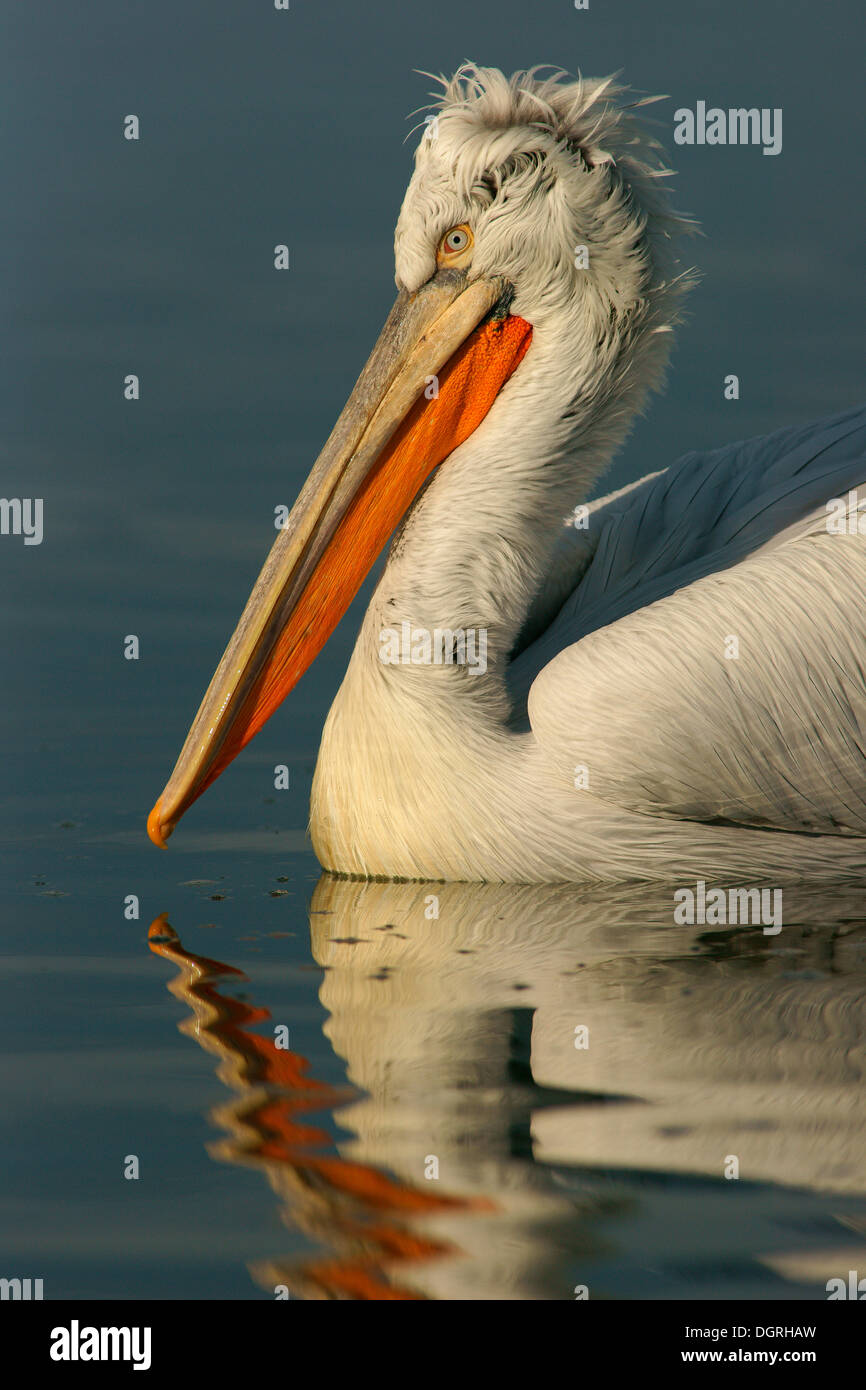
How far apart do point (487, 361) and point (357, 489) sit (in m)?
0.57

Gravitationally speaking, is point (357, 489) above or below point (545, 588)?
above

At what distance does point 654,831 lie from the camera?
14.5ft

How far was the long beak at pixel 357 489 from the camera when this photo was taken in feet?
15.9

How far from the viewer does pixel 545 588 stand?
5086 millimetres

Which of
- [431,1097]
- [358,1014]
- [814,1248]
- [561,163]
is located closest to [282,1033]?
[358,1014]

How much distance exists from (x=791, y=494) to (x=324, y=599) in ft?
4.88

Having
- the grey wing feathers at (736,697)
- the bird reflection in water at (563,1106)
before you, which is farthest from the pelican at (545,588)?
the bird reflection in water at (563,1106)

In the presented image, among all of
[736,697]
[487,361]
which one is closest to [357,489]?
[487,361]

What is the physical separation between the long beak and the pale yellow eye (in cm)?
6

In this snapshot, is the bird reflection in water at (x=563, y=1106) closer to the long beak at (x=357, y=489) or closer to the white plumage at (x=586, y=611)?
the white plumage at (x=586, y=611)

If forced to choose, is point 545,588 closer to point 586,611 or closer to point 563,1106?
point 586,611

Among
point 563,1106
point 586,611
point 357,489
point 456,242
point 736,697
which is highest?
point 456,242

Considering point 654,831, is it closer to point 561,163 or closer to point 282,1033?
point 282,1033

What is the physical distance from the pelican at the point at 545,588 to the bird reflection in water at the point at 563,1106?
348mm
